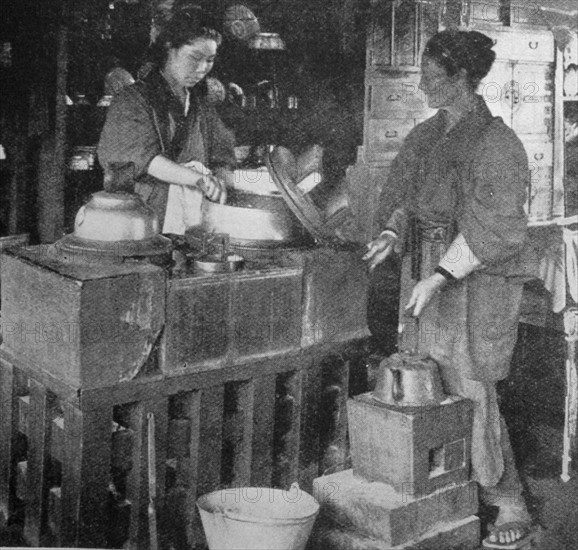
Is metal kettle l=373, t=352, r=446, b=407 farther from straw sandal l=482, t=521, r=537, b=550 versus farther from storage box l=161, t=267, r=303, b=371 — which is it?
straw sandal l=482, t=521, r=537, b=550

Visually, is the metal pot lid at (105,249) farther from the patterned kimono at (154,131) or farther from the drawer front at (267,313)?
the patterned kimono at (154,131)

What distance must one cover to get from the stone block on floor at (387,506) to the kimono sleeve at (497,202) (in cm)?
70

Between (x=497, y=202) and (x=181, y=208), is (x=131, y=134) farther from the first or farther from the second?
(x=497, y=202)

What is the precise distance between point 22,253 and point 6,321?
204mm

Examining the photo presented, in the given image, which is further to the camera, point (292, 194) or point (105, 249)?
point (292, 194)

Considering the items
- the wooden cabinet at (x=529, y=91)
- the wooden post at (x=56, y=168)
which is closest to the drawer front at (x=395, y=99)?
the wooden cabinet at (x=529, y=91)

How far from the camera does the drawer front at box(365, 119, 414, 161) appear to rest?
407cm

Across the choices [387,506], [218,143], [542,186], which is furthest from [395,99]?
[387,506]

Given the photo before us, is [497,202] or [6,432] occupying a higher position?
[497,202]

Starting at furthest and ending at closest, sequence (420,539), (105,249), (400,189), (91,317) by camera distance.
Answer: (400,189), (420,539), (105,249), (91,317)

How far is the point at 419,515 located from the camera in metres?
2.25

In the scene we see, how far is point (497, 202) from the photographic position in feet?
7.50

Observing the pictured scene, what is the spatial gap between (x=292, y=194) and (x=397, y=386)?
633 millimetres

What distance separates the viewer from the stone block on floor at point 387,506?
87.0 inches
